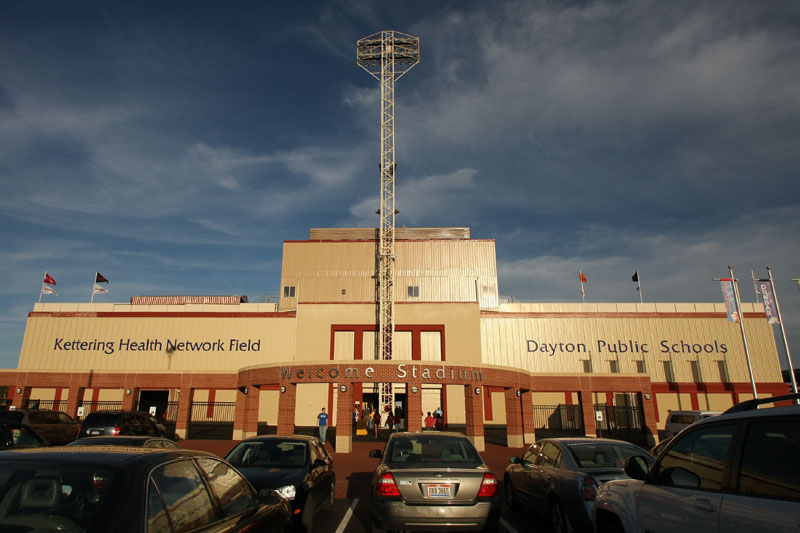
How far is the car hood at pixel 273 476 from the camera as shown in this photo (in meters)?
7.03

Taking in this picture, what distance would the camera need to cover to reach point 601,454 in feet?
26.2

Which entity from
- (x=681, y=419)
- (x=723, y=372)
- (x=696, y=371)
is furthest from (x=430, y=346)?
(x=723, y=372)

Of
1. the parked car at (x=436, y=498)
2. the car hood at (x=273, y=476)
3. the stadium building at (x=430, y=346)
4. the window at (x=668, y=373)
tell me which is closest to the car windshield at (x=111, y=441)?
the car hood at (x=273, y=476)

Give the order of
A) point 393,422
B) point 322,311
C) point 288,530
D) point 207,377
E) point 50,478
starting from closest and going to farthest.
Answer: point 50,478 → point 288,530 → point 393,422 → point 207,377 → point 322,311

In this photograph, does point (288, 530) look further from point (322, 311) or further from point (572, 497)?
point (322, 311)

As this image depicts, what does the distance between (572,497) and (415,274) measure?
3644 cm

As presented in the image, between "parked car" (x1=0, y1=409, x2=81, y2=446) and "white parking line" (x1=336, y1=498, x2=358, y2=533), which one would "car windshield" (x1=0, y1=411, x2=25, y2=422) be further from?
"white parking line" (x1=336, y1=498, x2=358, y2=533)

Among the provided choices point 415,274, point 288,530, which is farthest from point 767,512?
point 415,274

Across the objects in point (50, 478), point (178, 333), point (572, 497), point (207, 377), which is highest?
point (178, 333)

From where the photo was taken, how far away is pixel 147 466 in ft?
10.2

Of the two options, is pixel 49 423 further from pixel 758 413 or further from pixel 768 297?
pixel 768 297

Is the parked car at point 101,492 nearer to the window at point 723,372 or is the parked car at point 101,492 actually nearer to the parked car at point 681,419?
the parked car at point 681,419

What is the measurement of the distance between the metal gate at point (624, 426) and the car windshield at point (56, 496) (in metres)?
25.6

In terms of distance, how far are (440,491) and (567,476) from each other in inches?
88.8
